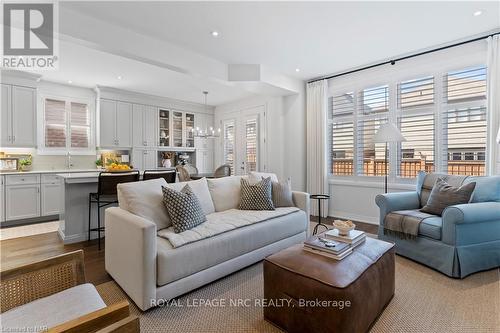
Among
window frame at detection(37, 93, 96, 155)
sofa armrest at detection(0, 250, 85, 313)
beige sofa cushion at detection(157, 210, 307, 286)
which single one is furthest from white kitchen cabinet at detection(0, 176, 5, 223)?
sofa armrest at detection(0, 250, 85, 313)

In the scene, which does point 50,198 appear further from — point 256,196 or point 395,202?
point 395,202

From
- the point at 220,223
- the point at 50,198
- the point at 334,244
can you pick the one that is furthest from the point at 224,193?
the point at 50,198

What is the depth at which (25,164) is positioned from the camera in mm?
4750

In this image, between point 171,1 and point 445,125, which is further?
point 445,125

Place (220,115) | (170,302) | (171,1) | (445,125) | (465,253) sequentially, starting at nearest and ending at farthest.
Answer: (170,302)
(465,253)
(171,1)
(445,125)
(220,115)

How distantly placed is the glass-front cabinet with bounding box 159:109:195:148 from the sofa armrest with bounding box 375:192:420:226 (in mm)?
5106

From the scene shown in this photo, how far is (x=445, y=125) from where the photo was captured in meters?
3.57

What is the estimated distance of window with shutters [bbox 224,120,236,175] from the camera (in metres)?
6.66

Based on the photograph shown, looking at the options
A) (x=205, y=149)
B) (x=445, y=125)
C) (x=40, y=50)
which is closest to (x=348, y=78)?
(x=445, y=125)

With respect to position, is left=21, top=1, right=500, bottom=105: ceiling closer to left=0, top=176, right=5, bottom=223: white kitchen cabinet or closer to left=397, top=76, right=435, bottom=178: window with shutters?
left=397, top=76, right=435, bottom=178: window with shutters

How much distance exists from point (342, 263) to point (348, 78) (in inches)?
151

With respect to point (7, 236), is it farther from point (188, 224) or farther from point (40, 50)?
point (188, 224)

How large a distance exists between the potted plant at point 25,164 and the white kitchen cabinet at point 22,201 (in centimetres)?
58

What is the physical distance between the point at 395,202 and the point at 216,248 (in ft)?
7.32
